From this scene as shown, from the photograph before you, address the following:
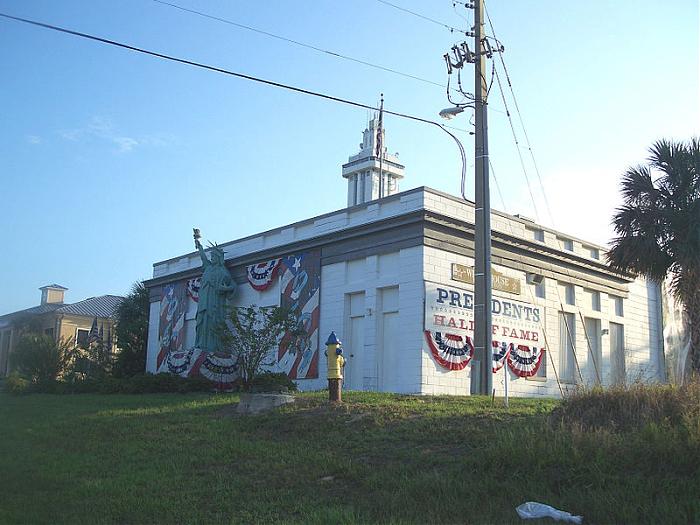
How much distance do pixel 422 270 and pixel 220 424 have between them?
30.8 feet

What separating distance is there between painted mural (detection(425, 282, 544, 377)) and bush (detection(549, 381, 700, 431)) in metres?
11.3

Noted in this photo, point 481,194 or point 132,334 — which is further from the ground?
point 481,194

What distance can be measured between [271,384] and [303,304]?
6825 mm

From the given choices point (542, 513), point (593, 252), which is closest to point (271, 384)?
point (542, 513)

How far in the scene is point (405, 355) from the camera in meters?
22.7

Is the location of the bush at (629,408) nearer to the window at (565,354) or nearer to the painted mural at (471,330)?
the painted mural at (471,330)

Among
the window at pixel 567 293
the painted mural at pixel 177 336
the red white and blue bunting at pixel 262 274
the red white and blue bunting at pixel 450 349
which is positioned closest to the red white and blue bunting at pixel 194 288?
the painted mural at pixel 177 336

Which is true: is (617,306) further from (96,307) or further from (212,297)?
(96,307)

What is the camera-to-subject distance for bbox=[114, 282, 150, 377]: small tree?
35562 mm

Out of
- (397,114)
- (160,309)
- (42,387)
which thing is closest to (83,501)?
(397,114)

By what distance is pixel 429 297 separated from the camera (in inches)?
896

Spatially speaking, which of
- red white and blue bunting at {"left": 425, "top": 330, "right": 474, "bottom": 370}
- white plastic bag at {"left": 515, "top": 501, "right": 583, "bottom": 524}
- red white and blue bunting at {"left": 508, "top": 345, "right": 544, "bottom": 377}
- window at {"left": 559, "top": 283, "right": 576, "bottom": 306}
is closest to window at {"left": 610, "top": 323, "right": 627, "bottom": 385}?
window at {"left": 559, "top": 283, "right": 576, "bottom": 306}

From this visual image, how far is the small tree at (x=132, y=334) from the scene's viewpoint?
35.6 m

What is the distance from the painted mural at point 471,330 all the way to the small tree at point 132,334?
54.0 feet
